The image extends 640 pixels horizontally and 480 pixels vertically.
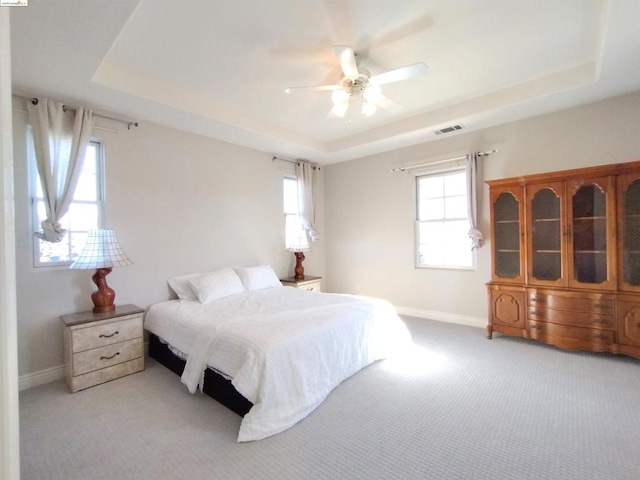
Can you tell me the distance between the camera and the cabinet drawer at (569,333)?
2896mm

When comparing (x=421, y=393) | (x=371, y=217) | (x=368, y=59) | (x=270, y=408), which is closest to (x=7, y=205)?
(x=270, y=408)

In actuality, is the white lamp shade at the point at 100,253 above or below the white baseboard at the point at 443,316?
above

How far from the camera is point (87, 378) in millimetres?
2576

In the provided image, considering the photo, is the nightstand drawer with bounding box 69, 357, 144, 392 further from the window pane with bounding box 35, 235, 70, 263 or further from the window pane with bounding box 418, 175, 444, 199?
the window pane with bounding box 418, 175, 444, 199

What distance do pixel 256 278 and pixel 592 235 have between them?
3803mm

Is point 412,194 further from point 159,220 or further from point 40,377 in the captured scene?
point 40,377

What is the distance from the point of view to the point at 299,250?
4.87 m

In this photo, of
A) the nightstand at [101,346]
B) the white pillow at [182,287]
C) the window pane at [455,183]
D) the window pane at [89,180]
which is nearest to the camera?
the nightstand at [101,346]

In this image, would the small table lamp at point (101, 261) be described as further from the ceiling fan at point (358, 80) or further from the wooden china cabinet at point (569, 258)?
the wooden china cabinet at point (569, 258)

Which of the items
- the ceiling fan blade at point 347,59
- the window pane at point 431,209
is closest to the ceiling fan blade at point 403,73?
the ceiling fan blade at point 347,59

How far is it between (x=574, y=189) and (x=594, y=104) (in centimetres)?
101

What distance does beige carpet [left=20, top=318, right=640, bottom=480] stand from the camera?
1.67 meters

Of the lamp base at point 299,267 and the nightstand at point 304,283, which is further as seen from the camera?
the lamp base at point 299,267

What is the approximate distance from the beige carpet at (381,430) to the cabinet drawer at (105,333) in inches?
14.7
